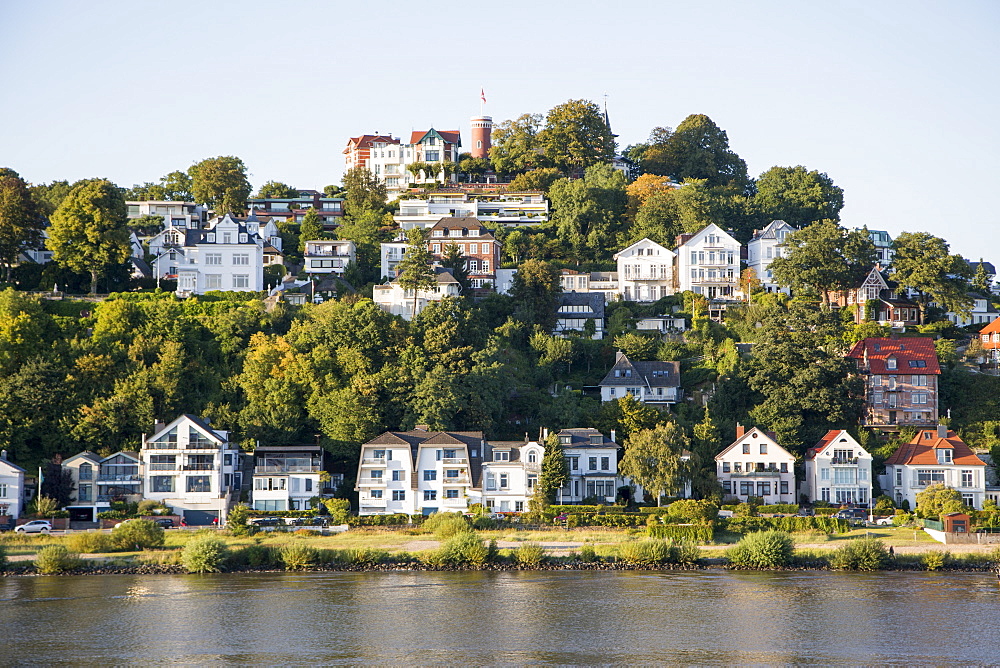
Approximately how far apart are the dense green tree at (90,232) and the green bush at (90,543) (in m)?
30.8

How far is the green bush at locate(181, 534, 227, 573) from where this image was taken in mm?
53031

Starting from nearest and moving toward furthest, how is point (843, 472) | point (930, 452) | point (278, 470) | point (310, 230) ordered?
1. point (278, 470)
2. point (930, 452)
3. point (843, 472)
4. point (310, 230)

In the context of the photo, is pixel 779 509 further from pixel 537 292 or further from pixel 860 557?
pixel 537 292

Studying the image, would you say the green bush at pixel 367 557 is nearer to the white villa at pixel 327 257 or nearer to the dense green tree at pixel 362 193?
the white villa at pixel 327 257

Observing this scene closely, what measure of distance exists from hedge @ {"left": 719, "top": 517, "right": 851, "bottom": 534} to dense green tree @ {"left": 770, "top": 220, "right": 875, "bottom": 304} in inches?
1067

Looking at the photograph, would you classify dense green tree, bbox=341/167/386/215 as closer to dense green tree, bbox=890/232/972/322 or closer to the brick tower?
the brick tower

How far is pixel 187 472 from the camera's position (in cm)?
6500

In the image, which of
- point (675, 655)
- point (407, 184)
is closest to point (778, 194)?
point (407, 184)

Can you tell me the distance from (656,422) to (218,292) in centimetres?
3358

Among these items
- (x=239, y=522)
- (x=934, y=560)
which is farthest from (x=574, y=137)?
(x=934, y=560)

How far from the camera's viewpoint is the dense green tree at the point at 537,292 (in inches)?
3255

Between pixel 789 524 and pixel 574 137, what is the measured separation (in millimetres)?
63464

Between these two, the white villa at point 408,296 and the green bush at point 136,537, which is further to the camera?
the white villa at point 408,296

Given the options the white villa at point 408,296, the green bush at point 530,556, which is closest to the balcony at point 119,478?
the white villa at point 408,296
